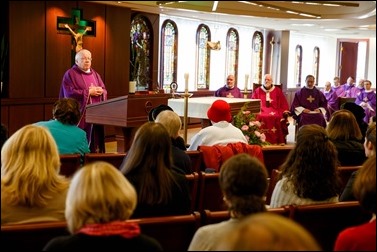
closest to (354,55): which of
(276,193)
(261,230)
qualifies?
(276,193)

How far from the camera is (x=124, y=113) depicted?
6.30 m

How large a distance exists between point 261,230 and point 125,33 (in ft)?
33.1

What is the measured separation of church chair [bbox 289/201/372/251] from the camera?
2.80m

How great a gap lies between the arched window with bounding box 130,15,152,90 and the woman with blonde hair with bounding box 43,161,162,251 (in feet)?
32.4

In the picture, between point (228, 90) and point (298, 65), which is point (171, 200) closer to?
point (228, 90)

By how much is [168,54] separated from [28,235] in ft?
36.7

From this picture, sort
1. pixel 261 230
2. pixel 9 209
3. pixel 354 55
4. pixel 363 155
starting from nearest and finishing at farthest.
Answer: pixel 261 230 < pixel 9 209 < pixel 363 155 < pixel 354 55

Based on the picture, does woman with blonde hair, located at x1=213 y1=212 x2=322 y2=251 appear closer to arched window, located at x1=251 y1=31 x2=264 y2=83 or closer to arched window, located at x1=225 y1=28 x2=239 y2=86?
arched window, located at x1=225 y1=28 x2=239 y2=86

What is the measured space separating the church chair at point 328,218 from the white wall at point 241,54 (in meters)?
9.96

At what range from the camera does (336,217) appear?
2.87 metres

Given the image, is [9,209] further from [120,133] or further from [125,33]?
[125,33]

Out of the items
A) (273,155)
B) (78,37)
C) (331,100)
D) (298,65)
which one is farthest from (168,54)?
(273,155)

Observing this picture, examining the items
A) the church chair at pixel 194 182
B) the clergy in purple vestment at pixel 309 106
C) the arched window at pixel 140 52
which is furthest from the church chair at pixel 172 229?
the arched window at pixel 140 52

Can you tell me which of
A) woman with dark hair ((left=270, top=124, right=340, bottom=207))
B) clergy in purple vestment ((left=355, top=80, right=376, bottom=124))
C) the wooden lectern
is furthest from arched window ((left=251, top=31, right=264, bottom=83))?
woman with dark hair ((left=270, top=124, right=340, bottom=207))
